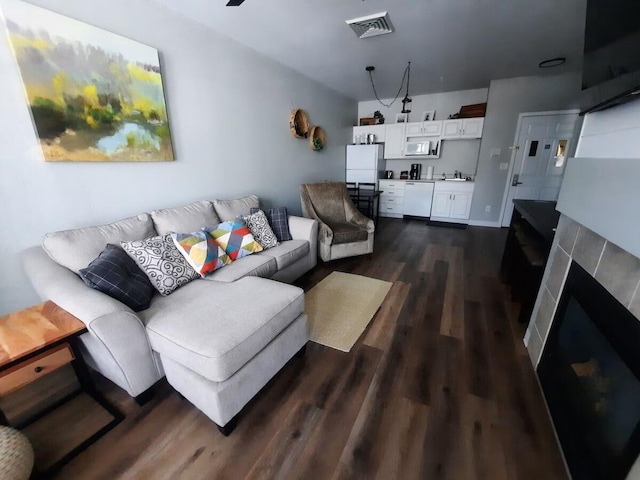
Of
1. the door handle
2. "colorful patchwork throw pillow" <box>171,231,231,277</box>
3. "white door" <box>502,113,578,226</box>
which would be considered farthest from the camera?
the door handle

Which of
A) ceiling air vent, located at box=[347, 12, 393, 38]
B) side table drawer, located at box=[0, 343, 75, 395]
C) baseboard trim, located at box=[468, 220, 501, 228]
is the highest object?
ceiling air vent, located at box=[347, 12, 393, 38]

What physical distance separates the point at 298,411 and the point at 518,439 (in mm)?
1037

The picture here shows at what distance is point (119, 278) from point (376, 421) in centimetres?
154

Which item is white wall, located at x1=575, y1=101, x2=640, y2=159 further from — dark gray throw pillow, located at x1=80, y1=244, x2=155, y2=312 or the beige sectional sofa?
dark gray throw pillow, located at x1=80, y1=244, x2=155, y2=312

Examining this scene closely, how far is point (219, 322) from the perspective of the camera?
50.8 inches

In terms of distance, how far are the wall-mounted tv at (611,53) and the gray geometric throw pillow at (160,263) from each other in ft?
7.34

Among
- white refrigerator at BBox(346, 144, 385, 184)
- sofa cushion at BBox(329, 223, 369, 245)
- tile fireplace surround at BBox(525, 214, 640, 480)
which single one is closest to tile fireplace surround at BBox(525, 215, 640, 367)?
tile fireplace surround at BBox(525, 214, 640, 480)

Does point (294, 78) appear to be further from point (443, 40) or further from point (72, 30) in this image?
point (72, 30)

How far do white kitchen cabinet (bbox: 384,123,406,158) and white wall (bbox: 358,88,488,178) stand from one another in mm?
339

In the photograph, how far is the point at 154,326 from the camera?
51.4 inches

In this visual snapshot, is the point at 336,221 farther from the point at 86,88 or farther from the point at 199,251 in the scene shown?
the point at 86,88

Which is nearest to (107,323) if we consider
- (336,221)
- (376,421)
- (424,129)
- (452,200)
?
(376,421)

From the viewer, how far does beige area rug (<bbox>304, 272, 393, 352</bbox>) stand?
189 centimetres

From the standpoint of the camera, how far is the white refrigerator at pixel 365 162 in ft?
17.0
